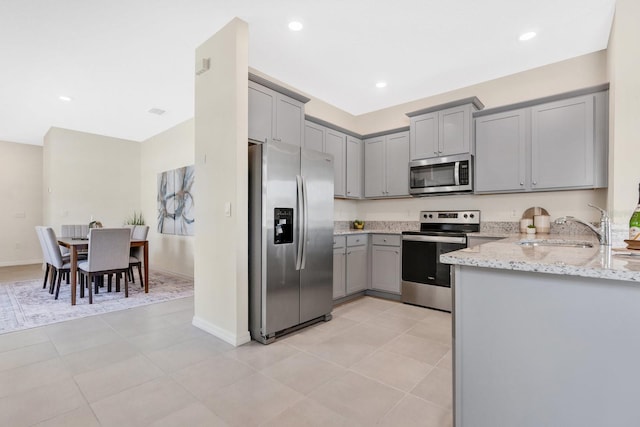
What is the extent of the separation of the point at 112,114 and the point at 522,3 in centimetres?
593

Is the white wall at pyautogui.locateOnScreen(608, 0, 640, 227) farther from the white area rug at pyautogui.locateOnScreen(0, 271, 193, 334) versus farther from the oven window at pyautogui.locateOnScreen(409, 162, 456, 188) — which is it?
the white area rug at pyautogui.locateOnScreen(0, 271, 193, 334)

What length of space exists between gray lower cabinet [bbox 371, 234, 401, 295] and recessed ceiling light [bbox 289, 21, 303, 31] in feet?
8.70

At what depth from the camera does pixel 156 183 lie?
21.4 ft

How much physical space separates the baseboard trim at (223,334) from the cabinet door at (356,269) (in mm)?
1662

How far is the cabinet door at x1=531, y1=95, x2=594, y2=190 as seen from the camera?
3.05 m

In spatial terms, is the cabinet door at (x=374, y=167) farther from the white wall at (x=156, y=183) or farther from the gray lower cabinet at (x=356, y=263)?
the white wall at (x=156, y=183)

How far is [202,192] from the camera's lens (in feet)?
10.3

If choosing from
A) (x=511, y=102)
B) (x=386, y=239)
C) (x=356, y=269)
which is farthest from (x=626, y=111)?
(x=356, y=269)

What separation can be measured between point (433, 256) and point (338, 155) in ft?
6.08

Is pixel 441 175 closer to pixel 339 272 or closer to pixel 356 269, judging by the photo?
pixel 356 269

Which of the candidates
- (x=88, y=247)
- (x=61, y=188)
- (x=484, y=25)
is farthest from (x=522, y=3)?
(x=61, y=188)

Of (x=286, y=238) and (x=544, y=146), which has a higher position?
(x=544, y=146)

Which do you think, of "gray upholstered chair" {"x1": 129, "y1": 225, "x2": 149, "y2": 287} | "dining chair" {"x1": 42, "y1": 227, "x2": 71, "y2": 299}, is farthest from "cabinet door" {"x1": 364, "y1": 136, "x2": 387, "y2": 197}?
"dining chair" {"x1": 42, "y1": 227, "x2": 71, "y2": 299}

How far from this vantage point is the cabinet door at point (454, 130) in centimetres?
364
